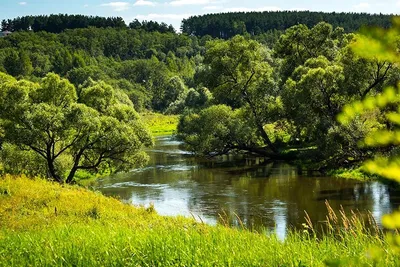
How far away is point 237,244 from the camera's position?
8148mm

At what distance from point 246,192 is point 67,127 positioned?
11090 millimetres

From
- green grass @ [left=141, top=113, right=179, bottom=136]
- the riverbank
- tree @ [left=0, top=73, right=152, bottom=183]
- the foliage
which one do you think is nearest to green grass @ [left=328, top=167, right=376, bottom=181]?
tree @ [left=0, top=73, right=152, bottom=183]

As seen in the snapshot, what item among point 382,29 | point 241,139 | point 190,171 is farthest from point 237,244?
point 241,139

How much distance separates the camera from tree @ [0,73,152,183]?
89.5 feet

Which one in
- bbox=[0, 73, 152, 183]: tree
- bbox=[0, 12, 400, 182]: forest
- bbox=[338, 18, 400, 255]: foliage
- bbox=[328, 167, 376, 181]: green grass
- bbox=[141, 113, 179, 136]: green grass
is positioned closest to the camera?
bbox=[338, 18, 400, 255]: foliage

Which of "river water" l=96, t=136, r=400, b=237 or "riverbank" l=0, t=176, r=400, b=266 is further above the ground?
"riverbank" l=0, t=176, r=400, b=266

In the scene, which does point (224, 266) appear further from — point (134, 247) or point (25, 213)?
point (25, 213)

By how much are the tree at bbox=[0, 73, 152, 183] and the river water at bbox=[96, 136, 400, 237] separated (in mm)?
2454

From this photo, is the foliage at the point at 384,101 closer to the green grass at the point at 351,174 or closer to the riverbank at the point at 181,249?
the riverbank at the point at 181,249

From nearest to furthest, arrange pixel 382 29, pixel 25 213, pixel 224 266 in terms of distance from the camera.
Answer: pixel 382 29, pixel 224 266, pixel 25 213

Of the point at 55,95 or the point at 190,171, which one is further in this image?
the point at 190,171

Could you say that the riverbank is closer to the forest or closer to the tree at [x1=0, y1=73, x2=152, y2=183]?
the forest

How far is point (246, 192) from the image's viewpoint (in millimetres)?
28203

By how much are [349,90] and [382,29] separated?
37118mm
